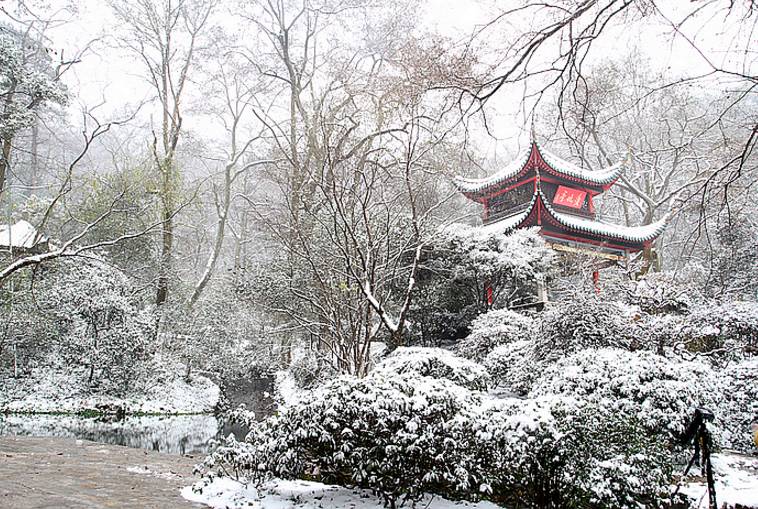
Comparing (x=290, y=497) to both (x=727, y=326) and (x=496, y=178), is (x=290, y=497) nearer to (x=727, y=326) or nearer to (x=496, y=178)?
(x=727, y=326)

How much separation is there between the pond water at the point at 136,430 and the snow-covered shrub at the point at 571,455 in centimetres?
535

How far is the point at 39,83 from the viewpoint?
10.1 meters

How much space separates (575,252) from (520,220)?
1.80 m

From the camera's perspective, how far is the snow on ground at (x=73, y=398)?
11.1 metres

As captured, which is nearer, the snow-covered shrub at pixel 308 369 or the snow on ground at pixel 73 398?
the snow-covered shrub at pixel 308 369

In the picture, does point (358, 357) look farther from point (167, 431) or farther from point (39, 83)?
point (39, 83)

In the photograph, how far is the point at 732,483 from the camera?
5.02 metres

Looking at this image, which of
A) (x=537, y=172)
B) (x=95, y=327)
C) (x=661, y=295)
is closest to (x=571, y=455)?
(x=661, y=295)

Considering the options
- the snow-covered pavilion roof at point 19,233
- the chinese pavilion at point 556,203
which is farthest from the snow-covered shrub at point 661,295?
the snow-covered pavilion roof at point 19,233

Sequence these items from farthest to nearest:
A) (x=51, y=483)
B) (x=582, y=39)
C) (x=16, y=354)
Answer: (x=16, y=354)
(x=51, y=483)
(x=582, y=39)

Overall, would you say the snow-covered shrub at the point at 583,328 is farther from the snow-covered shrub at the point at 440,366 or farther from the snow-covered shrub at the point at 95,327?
the snow-covered shrub at the point at 95,327

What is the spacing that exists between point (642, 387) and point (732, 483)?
1328mm

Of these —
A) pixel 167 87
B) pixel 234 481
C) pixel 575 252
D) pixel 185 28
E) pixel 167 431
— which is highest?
pixel 185 28

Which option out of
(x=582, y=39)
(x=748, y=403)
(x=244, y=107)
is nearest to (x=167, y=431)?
(x=748, y=403)
